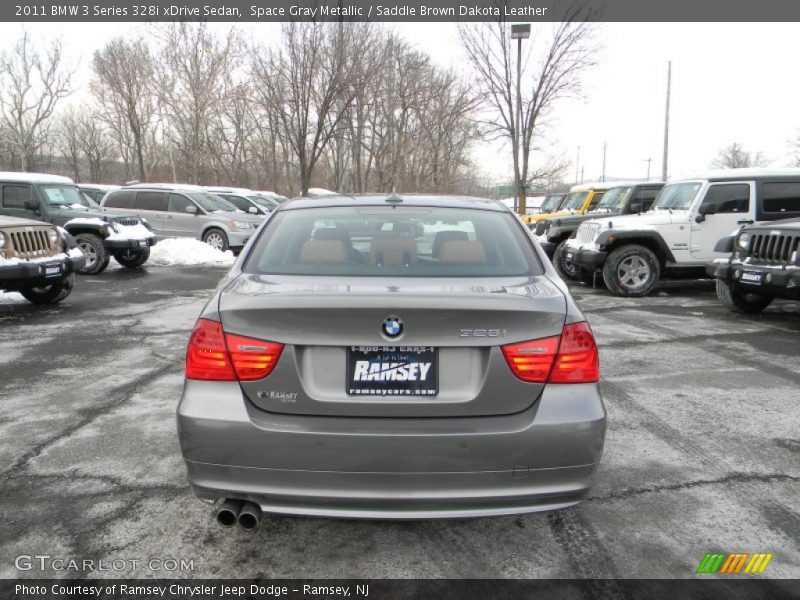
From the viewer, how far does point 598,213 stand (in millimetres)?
13688

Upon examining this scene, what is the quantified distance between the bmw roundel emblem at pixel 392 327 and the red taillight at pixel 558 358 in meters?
0.40

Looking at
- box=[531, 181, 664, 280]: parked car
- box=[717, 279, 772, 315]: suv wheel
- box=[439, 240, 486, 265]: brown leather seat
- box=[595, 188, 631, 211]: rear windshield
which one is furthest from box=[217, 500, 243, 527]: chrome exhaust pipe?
box=[595, 188, 631, 211]: rear windshield

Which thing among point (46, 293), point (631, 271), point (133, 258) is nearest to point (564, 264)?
point (631, 271)

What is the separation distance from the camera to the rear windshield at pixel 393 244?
289cm

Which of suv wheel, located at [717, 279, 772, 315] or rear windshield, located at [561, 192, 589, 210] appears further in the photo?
rear windshield, located at [561, 192, 589, 210]

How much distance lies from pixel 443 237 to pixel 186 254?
1347cm

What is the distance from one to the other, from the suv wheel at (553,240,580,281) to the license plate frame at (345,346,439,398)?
33.0ft

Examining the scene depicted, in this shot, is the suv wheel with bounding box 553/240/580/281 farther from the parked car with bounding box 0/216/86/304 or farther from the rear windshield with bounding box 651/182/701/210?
the parked car with bounding box 0/216/86/304

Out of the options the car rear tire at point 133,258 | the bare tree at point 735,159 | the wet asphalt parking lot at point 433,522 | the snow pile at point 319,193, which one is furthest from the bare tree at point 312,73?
the bare tree at point 735,159

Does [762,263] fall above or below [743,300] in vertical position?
above

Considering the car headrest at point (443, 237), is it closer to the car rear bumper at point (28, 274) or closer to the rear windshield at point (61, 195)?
the car rear bumper at point (28, 274)

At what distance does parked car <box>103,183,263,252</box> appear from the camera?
54.0ft

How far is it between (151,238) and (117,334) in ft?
24.3

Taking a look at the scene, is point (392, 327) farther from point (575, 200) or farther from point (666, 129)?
point (666, 129)
